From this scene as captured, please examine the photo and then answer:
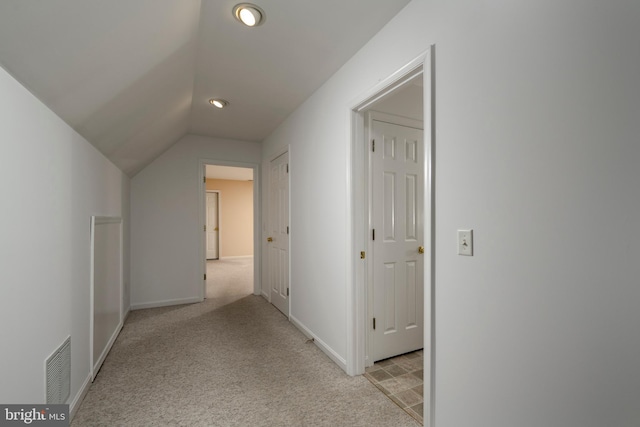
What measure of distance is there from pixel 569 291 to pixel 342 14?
5.65 feet

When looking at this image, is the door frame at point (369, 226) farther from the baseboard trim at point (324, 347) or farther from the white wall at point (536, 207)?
the white wall at point (536, 207)

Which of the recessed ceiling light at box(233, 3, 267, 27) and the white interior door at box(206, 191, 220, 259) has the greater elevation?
the recessed ceiling light at box(233, 3, 267, 27)

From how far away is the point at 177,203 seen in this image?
3.97 m

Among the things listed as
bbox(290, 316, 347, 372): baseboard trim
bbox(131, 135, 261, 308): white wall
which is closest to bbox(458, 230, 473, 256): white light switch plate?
bbox(290, 316, 347, 372): baseboard trim

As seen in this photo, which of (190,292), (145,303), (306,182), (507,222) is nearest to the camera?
(507,222)

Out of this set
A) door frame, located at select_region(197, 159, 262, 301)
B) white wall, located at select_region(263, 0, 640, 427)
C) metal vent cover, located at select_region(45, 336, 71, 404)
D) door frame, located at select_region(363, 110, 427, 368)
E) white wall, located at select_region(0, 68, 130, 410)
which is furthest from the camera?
door frame, located at select_region(197, 159, 262, 301)

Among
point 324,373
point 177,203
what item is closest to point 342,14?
point 324,373

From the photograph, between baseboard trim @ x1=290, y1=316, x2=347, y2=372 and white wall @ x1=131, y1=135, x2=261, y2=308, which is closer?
baseboard trim @ x1=290, y1=316, x2=347, y2=372

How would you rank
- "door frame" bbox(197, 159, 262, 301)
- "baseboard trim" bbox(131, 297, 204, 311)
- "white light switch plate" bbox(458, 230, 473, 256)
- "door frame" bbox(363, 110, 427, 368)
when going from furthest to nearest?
"door frame" bbox(197, 159, 262, 301)
"baseboard trim" bbox(131, 297, 204, 311)
"door frame" bbox(363, 110, 427, 368)
"white light switch plate" bbox(458, 230, 473, 256)

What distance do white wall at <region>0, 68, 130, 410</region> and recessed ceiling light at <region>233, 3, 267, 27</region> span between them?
1.09 meters

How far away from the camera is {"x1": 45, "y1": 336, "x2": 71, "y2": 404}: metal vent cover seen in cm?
141

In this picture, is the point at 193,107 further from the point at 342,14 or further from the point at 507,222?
the point at 507,222

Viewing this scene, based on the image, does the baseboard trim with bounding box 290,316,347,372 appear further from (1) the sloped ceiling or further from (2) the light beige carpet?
(1) the sloped ceiling

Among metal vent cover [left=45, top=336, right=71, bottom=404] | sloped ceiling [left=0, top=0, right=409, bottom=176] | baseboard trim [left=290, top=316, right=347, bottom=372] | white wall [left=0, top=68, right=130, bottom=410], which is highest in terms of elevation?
sloped ceiling [left=0, top=0, right=409, bottom=176]
